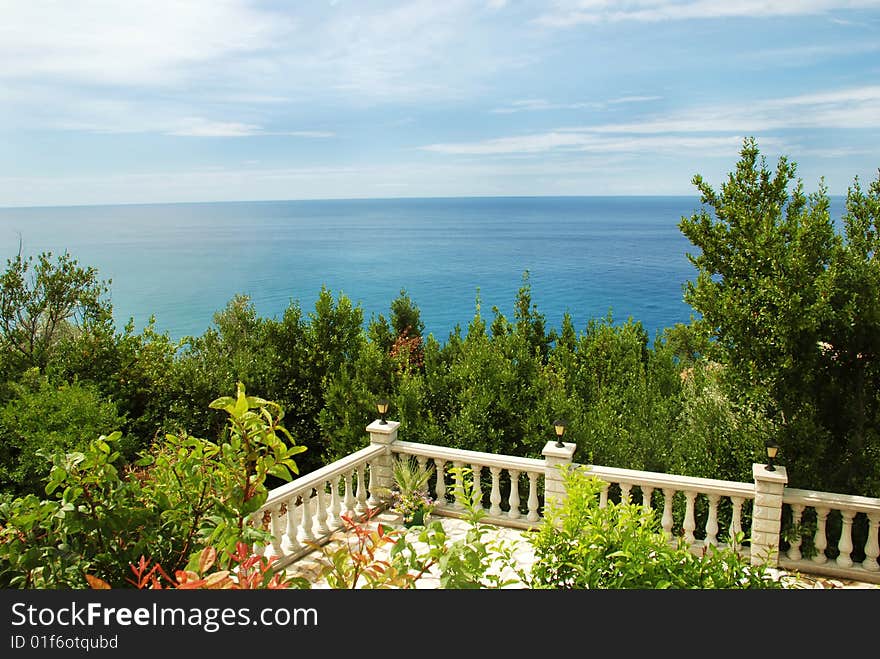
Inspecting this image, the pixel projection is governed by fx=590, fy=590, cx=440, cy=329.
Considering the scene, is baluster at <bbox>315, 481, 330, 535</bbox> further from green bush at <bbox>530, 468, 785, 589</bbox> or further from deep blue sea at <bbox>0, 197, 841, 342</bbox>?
deep blue sea at <bbox>0, 197, 841, 342</bbox>

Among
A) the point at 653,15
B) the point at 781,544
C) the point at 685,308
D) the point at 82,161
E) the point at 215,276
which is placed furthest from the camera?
the point at 215,276

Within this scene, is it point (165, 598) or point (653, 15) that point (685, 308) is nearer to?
point (653, 15)

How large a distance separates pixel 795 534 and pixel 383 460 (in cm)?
500

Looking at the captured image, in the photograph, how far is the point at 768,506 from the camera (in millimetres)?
6363

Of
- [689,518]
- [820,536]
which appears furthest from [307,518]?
[820,536]

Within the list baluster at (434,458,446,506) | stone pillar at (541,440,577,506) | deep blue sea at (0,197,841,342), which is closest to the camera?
stone pillar at (541,440,577,506)

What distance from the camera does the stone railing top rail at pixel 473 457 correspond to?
7.41 meters

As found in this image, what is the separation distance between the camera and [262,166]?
10881cm

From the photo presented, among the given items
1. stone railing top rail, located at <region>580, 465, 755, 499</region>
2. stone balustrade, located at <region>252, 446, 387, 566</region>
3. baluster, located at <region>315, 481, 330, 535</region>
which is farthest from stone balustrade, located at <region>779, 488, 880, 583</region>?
baluster, located at <region>315, 481, 330, 535</region>

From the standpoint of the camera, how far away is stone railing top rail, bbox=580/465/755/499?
6527 mm

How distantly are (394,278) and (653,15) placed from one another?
3364 inches

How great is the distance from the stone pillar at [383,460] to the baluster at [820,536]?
5038 millimetres

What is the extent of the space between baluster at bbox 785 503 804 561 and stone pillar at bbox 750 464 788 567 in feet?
0.51

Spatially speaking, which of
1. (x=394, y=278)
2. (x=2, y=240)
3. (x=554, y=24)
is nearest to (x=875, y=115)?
(x=554, y=24)
